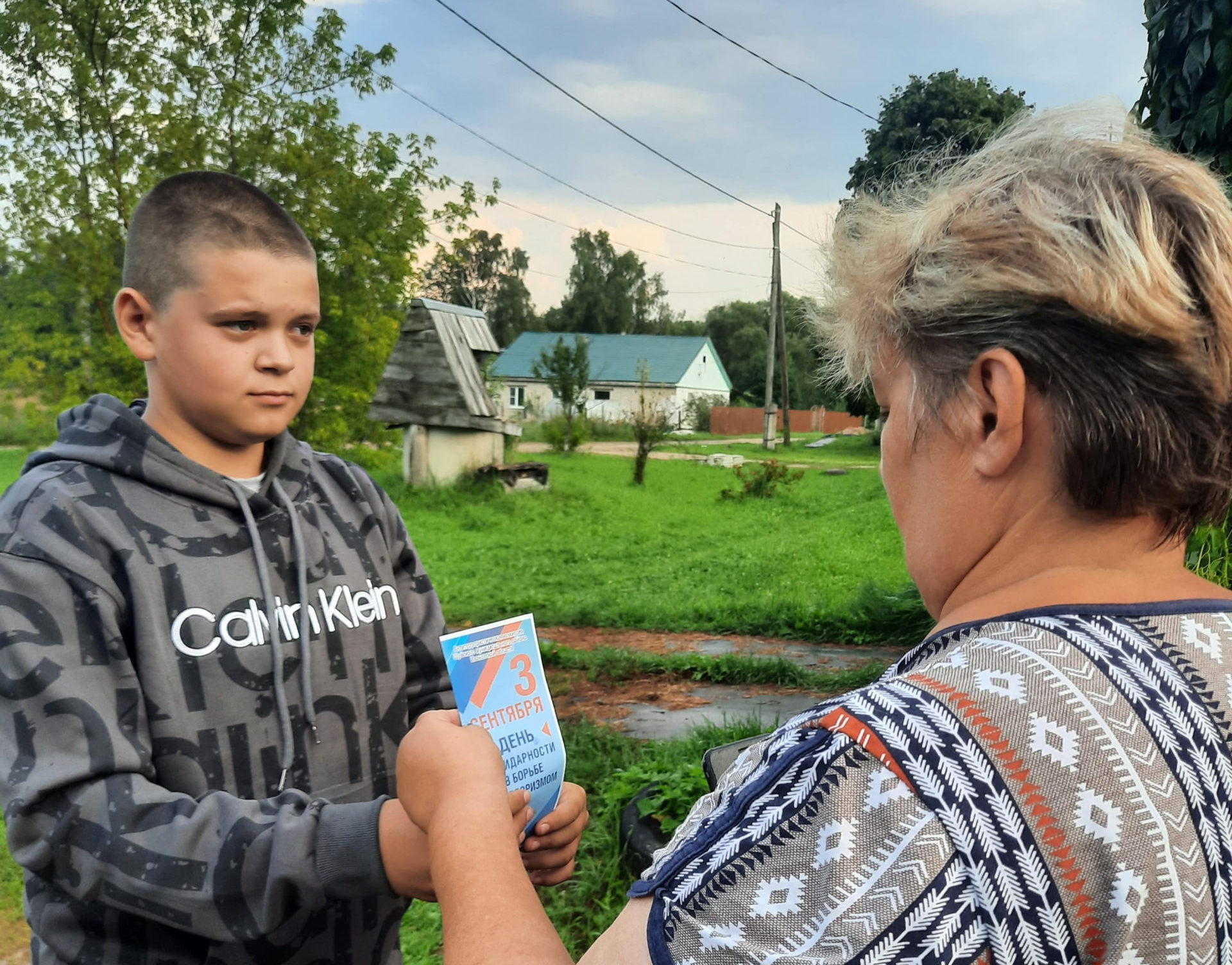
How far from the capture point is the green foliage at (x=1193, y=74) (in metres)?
3.19

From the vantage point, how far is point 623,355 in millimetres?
44438

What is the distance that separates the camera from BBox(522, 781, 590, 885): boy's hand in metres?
1.30

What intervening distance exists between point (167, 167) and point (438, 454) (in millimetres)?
7140

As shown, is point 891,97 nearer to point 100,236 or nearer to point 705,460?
point 705,460

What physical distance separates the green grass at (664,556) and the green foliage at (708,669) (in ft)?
4.45

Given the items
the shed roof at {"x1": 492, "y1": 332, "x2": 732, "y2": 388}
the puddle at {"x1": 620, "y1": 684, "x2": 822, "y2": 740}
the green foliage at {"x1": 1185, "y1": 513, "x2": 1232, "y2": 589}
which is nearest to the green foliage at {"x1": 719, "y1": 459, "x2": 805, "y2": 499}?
the puddle at {"x1": 620, "y1": 684, "x2": 822, "y2": 740}

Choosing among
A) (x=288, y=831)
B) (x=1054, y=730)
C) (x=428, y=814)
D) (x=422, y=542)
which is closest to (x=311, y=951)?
(x=288, y=831)

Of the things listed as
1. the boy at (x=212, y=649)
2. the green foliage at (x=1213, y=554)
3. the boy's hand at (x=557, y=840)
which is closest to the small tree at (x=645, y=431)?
the green foliage at (x=1213, y=554)

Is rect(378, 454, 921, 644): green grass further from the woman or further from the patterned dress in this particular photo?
the patterned dress

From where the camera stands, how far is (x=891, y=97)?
24453 mm

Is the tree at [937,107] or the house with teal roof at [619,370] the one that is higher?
the tree at [937,107]

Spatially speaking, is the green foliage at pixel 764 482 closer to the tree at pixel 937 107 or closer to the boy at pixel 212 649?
the tree at pixel 937 107

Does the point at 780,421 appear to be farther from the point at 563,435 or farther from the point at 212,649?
the point at 212,649

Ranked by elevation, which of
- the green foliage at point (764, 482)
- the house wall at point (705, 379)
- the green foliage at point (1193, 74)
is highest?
the house wall at point (705, 379)
